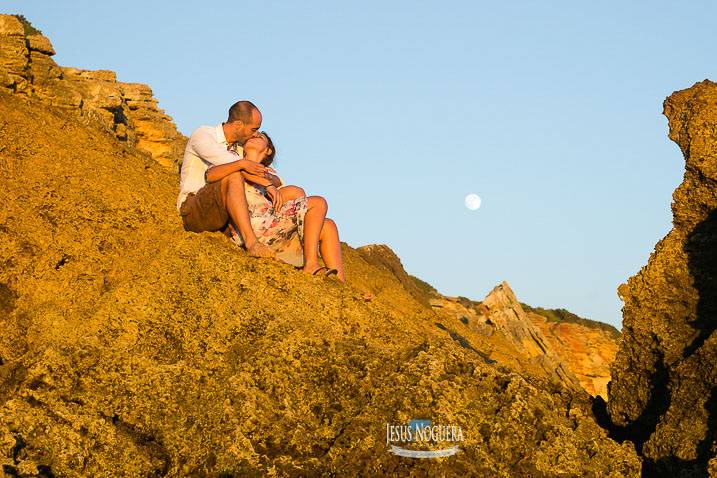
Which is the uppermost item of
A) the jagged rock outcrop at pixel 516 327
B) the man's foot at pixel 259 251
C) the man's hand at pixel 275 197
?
the jagged rock outcrop at pixel 516 327

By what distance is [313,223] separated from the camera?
952 centimetres

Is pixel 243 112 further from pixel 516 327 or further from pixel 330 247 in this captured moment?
pixel 516 327

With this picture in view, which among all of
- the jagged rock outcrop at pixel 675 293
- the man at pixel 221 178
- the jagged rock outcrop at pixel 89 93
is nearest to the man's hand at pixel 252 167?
the man at pixel 221 178

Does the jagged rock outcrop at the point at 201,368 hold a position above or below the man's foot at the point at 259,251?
below

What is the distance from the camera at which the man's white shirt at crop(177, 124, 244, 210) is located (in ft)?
30.7

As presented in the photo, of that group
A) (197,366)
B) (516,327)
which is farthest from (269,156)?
(516,327)

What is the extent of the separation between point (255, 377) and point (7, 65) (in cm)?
818

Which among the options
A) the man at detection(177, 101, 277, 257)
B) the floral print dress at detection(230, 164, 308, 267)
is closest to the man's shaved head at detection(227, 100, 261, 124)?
the man at detection(177, 101, 277, 257)

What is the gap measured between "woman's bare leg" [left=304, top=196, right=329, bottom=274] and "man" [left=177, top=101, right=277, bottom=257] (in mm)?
473

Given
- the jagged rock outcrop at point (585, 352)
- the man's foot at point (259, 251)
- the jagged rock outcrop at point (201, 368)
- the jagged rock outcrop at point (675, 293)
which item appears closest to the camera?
the jagged rock outcrop at point (201, 368)

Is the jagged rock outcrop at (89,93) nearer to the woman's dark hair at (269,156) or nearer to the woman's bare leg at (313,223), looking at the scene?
the woman's dark hair at (269,156)

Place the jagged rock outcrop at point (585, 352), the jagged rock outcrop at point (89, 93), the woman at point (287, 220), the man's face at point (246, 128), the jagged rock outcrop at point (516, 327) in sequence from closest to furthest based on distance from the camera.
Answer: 1. the woman at point (287, 220)
2. the man's face at point (246, 128)
3. the jagged rock outcrop at point (89, 93)
4. the jagged rock outcrop at point (516, 327)
5. the jagged rock outcrop at point (585, 352)

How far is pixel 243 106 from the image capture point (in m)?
9.77

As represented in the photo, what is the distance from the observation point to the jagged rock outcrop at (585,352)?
30.2 m
